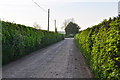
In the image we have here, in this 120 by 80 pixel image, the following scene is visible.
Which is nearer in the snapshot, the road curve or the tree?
the road curve

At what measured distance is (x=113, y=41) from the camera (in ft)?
8.64

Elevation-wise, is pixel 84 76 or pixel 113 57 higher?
pixel 113 57

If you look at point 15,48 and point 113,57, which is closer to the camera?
point 113,57

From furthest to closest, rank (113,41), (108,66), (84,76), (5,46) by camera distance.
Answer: (5,46), (84,76), (108,66), (113,41)

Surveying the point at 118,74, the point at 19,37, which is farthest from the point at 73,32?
the point at 118,74

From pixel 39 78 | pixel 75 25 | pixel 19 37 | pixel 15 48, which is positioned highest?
pixel 75 25

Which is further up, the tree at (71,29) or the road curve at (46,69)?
the tree at (71,29)

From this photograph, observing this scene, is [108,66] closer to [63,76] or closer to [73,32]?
[63,76]

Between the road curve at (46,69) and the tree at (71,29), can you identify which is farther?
the tree at (71,29)

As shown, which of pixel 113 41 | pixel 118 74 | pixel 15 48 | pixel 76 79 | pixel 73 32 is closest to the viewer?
pixel 118 74

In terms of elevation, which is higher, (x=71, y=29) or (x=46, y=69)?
(x=71, y=29)

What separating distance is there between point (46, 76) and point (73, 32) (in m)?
81.9

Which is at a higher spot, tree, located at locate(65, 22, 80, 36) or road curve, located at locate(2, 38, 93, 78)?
tree, located at locate(65, 22, 80, 36)

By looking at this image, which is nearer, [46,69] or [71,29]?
[46,69]
